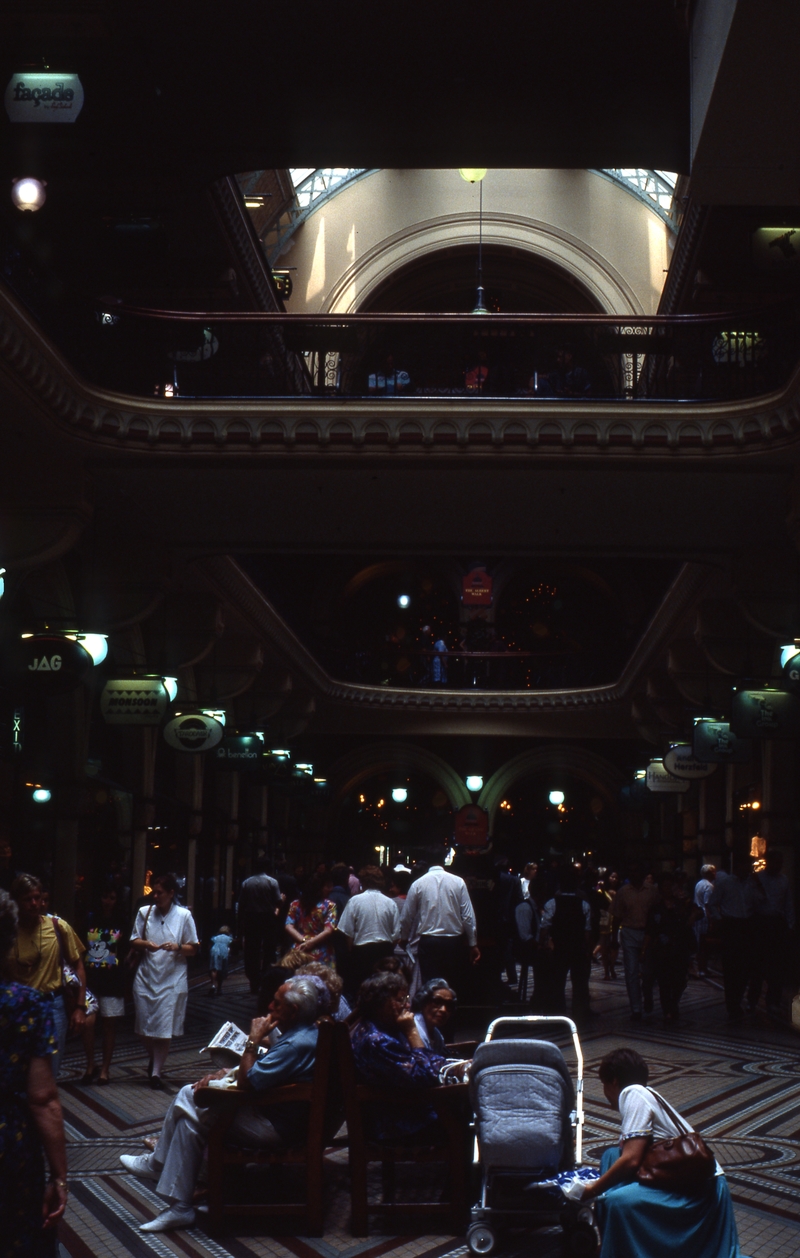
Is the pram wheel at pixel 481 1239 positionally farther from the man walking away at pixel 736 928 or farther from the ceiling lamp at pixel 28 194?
the man walking away at pixel 736 928

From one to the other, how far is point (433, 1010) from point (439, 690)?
2120 cm

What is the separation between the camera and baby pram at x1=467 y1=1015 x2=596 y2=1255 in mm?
5727

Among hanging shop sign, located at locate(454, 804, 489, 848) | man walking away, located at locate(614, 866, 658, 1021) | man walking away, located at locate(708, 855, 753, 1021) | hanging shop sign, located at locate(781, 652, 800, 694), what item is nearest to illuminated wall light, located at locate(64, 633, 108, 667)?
hanging shop sign, located at locate(781, 652, 800, 694)

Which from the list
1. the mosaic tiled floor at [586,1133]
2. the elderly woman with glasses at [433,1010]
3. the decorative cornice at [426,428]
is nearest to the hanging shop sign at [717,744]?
the mosaic tiled floor at [586,1133]

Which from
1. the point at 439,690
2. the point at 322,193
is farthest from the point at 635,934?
the point at 322,193

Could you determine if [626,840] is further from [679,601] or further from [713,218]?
[713,218]

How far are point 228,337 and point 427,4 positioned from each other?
3820 millimetres

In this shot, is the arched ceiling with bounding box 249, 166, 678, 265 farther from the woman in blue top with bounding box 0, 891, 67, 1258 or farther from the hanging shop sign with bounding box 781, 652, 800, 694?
the woman in blue top with bounding box 0, 891, 67, 1258

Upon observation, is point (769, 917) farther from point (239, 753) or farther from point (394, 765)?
point (394, 765)

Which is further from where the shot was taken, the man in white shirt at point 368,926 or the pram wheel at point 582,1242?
the man in white shirt at point 368,926

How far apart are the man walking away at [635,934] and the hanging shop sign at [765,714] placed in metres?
2.10

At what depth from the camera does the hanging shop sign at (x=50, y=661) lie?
35.4 ft

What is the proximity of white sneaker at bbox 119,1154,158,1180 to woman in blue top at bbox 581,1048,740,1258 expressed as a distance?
2.95 metres

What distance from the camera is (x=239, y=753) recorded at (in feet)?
61.4
